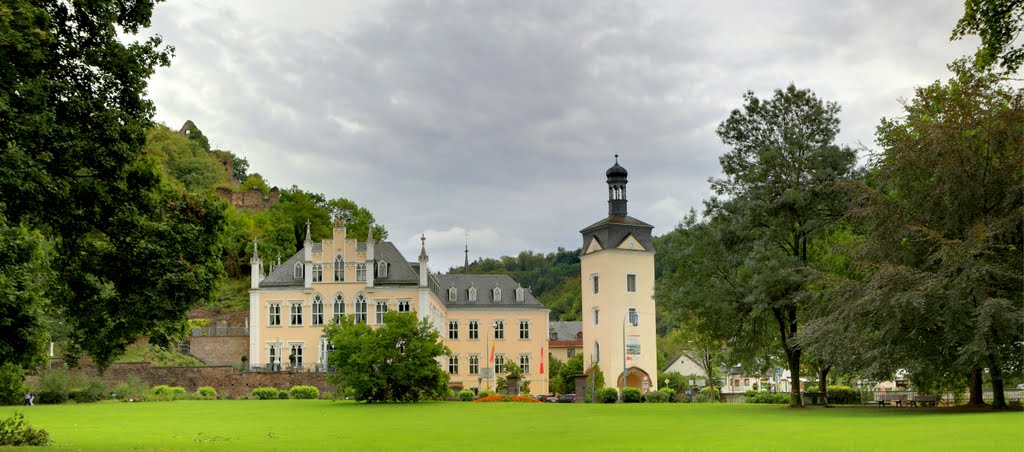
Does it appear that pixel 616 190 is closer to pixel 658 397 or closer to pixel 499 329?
pixel 499 329

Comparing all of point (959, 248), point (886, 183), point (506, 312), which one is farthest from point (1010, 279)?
point (506, 312)

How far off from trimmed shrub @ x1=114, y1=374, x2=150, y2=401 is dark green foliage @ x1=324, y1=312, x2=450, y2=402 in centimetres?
1441

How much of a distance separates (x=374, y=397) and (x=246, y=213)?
5883 centimetres

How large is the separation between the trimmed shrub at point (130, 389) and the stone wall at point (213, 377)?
4.23 m

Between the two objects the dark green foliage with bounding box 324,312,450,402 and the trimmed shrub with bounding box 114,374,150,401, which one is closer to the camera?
the dark green foliage with bounding box 324,312,450,402

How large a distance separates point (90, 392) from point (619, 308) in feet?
132

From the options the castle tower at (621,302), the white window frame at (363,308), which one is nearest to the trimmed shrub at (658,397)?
the castle tower at (621,302)

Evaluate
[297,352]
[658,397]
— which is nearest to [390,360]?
[658,397]

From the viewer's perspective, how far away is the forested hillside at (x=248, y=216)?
312ft

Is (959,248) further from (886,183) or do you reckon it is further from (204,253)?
(204,253)

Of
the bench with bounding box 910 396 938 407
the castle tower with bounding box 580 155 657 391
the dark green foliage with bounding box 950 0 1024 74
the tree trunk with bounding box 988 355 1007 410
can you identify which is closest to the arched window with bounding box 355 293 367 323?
the castle tower with bounding box 580 155 657 391

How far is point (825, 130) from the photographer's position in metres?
44.2

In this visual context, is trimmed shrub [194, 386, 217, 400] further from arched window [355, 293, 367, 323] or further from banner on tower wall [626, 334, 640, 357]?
banner on tower wall [626, 334, 640, 357]

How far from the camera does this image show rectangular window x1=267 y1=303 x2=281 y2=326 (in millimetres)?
79625
